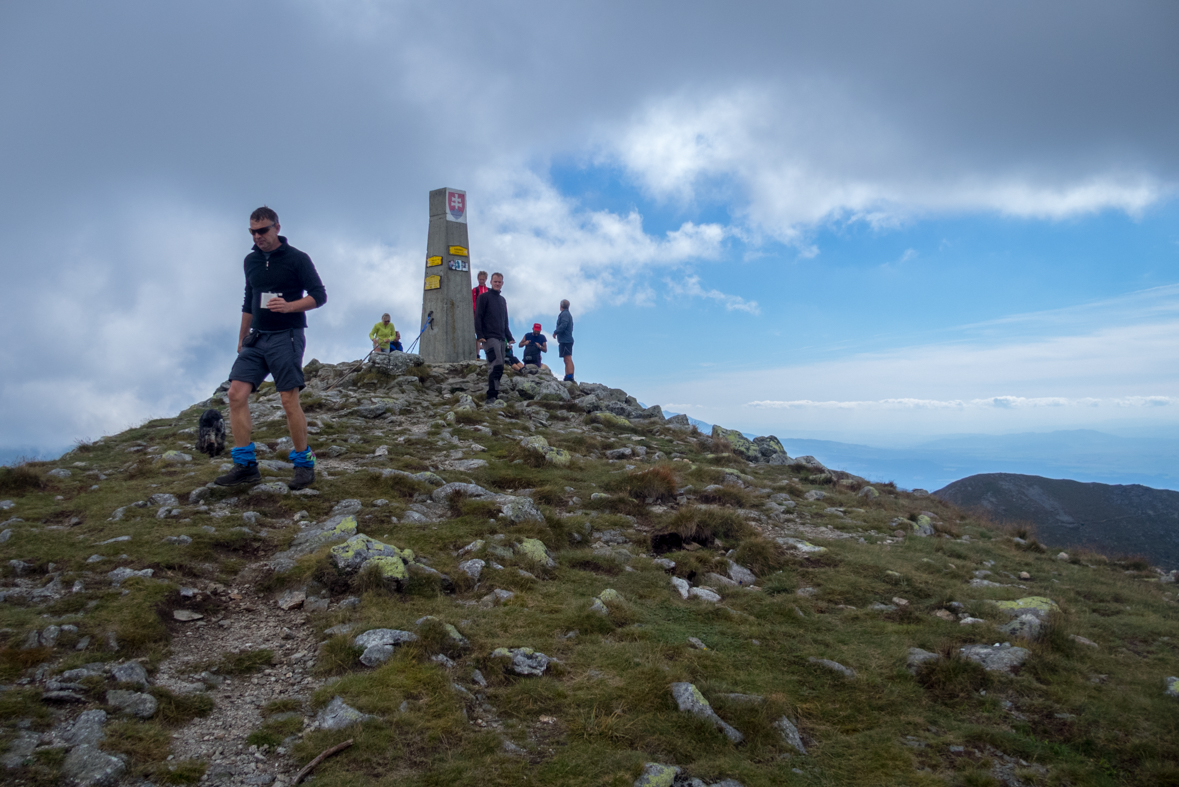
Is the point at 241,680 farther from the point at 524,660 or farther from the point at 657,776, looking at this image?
the point at 657,776

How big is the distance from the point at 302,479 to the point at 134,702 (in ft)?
15.7

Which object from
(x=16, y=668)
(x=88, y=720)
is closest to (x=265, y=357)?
(x=16, y=668)

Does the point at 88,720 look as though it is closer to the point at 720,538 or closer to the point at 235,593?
the point at 235,593

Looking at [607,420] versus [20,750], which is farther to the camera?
[607,420]

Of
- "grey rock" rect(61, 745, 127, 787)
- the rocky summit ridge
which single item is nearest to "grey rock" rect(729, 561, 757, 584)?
the rocky summit ridge

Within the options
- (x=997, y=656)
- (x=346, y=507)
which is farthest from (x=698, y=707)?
(x=346, y=507)

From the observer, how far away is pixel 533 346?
26016 millimetres

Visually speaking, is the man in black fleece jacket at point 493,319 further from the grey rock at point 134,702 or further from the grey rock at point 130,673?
the grey rock at point 134,702

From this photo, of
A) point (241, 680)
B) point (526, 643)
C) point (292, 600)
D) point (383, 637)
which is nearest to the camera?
point (241, 680)

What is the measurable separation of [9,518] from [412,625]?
5739mm

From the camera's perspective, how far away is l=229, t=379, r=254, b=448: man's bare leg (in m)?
8.03

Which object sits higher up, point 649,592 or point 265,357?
point 265,357

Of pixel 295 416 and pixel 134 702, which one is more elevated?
pixel 295 416

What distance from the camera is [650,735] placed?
4211 mm
